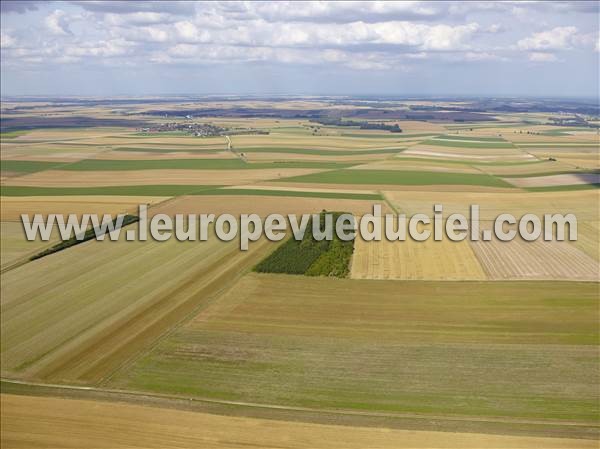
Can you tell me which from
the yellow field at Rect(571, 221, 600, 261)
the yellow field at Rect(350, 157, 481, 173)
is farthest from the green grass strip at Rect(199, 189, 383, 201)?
the yellow field at Rect(350, 157, 481, 173)

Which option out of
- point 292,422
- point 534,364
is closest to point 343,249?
point 534,364

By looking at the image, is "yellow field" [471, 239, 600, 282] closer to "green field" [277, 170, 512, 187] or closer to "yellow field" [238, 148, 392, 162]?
"green field" [277, 170, 512, 187]

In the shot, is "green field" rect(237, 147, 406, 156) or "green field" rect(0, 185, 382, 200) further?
"green field" rect(237, 147, 406, 156)

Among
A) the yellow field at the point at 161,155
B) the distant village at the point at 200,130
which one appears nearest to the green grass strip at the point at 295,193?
the yellow field at the point at 161,155

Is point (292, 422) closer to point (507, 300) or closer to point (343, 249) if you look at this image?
point (507, 300)

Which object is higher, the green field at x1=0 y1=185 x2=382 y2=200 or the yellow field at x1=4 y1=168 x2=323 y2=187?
the yellow field at x1=4 y1=168 x2=323 y2=187

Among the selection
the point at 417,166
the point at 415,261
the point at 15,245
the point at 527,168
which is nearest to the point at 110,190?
the point at 15,245

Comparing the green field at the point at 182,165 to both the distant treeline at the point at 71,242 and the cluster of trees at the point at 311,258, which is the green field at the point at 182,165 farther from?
the cluster of trees at the point at 311,258
